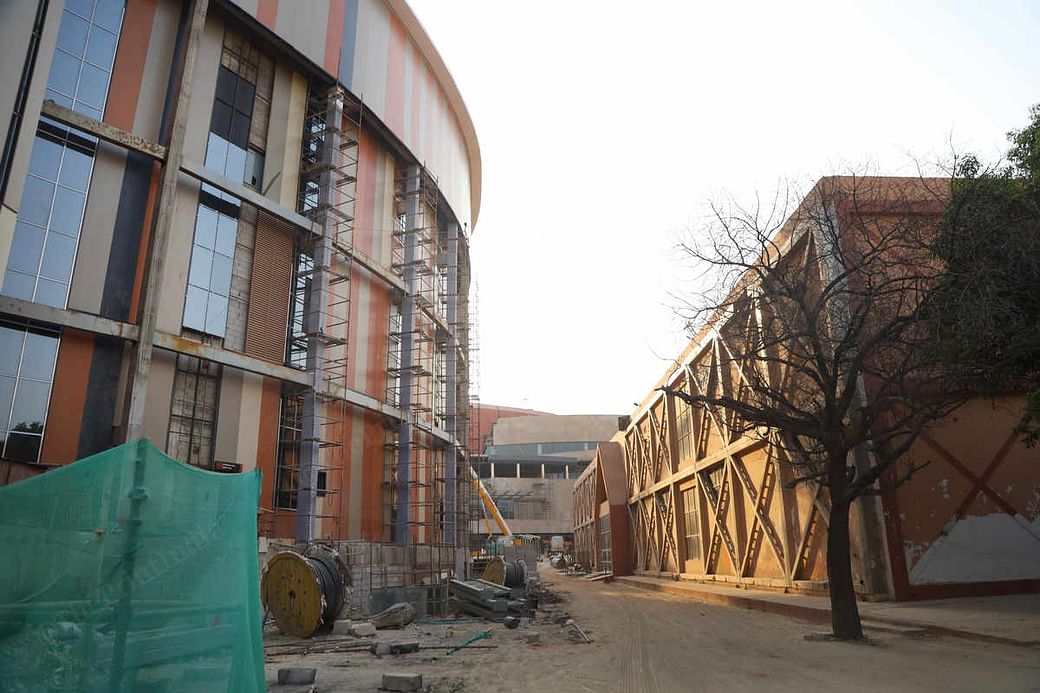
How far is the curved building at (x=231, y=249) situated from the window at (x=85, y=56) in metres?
0.05

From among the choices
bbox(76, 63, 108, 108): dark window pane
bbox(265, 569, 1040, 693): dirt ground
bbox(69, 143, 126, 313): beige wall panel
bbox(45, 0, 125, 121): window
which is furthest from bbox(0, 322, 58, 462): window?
bbox(265, 569, 1040, 693): dirt ground

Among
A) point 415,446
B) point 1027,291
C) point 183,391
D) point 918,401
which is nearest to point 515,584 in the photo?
point 415,446

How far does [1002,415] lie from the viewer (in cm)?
1524

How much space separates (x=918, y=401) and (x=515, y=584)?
1526cm

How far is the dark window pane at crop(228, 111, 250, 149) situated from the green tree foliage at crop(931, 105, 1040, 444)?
2035 centimetres

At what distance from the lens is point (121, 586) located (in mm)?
4957

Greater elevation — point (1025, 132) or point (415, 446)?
point (1025, 132)

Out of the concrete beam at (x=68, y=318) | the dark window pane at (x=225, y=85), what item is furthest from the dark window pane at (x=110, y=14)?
the concrete beam at (x=68, y=318)

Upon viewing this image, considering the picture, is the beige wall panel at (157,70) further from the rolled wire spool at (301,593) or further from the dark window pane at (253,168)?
the rolled wire spool at (301,593)

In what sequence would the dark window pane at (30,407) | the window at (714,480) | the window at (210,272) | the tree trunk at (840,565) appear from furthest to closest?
1. the window at (714,480)
2. the window at (210,272)
3. the dark window pane at (30,407)
4. the tree trunk at (840,565)

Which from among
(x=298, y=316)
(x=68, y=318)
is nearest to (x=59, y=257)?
(x=68, y=318)

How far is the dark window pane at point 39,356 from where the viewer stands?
1638 cm

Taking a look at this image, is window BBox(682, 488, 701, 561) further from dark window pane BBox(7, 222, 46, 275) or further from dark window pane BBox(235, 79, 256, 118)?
dark window pane BBox(7, 222, 46, 275)

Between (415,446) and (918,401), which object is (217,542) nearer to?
(918,401)
